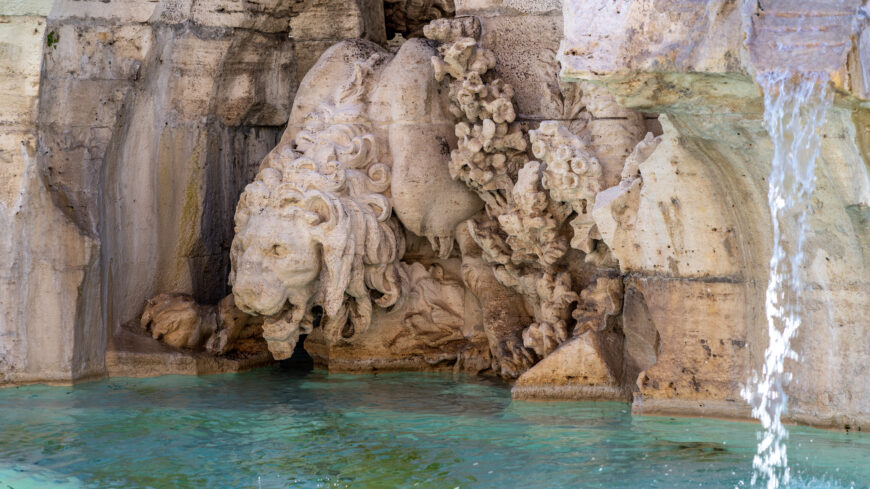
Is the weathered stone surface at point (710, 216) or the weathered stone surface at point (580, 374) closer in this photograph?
the weathered stone surface at point (710, 216)

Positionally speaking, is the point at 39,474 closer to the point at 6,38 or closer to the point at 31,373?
the point at 31,373

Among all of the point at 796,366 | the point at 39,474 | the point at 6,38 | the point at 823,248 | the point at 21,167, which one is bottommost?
the point at 39,474

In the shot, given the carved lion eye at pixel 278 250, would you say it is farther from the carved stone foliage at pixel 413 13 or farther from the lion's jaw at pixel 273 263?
the carved stone foliage at pixel 413 13

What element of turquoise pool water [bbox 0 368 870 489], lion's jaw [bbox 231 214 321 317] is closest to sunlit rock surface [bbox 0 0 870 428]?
lion's jaw [bbox 231 214 321 317]

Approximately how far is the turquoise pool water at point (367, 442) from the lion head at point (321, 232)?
454 mm

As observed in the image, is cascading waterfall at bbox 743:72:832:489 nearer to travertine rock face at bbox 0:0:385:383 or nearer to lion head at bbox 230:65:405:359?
lion head at bbox 230:65:405:359

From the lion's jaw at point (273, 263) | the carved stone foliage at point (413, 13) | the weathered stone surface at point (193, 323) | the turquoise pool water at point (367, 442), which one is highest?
the carved stone foliage at point (413, 13)

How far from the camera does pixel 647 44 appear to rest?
186 inches

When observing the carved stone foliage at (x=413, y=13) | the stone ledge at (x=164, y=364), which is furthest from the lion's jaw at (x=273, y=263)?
the carved stone foliage at (x=413, y=13)

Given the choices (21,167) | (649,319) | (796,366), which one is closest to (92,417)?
(21,167)

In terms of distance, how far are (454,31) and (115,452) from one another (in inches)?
108

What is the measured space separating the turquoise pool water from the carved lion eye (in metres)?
0.70

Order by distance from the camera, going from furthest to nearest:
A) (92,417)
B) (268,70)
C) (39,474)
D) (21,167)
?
(268,70) → (21,167) → (92,417) → (39,474)

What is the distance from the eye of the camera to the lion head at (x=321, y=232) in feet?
23.0
